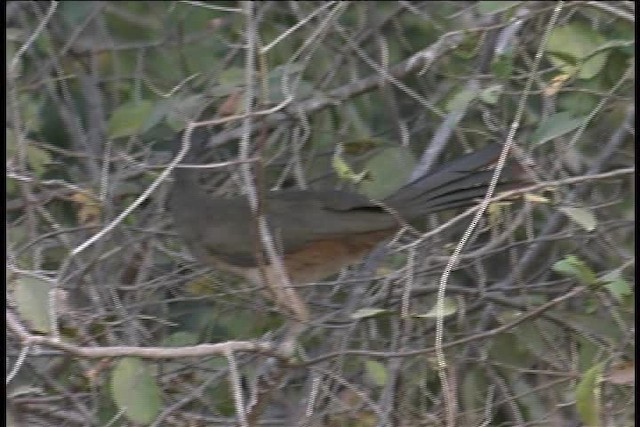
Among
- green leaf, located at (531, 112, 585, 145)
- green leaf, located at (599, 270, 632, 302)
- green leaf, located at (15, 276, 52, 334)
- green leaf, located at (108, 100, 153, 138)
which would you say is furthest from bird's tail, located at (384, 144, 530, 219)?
green leaf, located at (15, 276, 52, 334)

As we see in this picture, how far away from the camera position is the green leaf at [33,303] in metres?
2.58

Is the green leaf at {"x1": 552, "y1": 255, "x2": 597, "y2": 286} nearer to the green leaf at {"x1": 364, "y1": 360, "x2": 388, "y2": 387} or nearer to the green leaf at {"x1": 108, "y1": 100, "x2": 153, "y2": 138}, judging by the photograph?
the green leaf at {"x1": 364, "y1": 360, "x2": 388, "y2": 387}

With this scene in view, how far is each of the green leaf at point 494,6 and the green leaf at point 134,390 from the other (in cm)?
139

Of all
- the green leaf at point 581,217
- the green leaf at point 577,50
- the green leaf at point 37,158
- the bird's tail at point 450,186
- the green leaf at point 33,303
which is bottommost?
the bird's tail at point 450,186

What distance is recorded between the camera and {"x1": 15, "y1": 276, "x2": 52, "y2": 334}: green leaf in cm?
258

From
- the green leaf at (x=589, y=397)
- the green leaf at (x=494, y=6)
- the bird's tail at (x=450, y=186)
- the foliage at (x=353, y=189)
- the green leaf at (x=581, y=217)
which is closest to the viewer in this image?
the green leaf at (x=589, y=397)

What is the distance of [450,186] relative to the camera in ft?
11.8

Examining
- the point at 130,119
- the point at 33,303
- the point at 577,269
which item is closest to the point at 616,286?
the point at 577,269

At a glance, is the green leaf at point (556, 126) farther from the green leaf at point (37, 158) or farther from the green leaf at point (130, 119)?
the green leaf at point (37, 158)

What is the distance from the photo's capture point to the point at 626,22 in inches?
140

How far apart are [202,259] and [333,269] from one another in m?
0.42

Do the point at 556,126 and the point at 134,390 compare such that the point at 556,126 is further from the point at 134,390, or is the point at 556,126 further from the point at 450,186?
the point at 134,390

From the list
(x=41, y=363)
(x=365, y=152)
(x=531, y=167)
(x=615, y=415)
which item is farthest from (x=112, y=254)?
(x=615, y=415)

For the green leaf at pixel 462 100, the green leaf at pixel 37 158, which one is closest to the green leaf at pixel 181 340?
the green leaf at pixel 37 158
